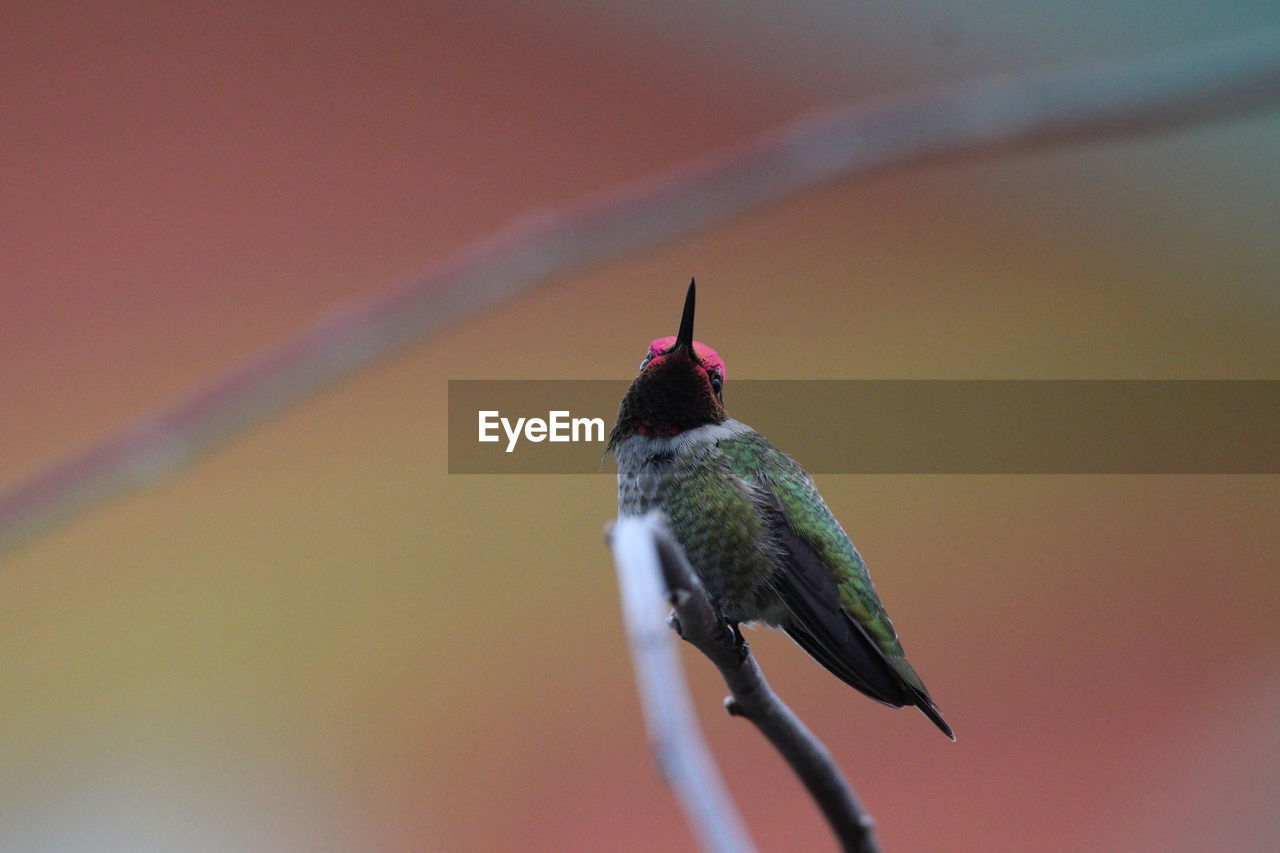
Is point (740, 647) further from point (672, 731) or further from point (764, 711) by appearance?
point (672, 731)

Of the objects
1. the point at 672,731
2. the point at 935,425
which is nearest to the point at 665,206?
the point at 672,731

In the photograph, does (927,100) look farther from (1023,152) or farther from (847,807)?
(847,807)

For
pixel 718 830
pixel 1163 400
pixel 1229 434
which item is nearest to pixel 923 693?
pixel 718 830

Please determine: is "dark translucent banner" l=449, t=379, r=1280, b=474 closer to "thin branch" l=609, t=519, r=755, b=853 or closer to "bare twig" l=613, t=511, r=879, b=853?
"bare twig" l=613, t=511, r=879, b=853

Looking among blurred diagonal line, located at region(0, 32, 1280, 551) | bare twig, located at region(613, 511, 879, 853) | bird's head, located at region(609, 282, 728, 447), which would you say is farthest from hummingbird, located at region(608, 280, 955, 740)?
blurred diagonal line, located at region(0, 32, 1280, 551)

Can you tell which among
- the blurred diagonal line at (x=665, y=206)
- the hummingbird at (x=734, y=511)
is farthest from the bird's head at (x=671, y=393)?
the blurred diagonal line at (x=665, y=206)

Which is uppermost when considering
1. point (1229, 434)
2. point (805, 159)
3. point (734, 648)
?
point (1229, 434)
